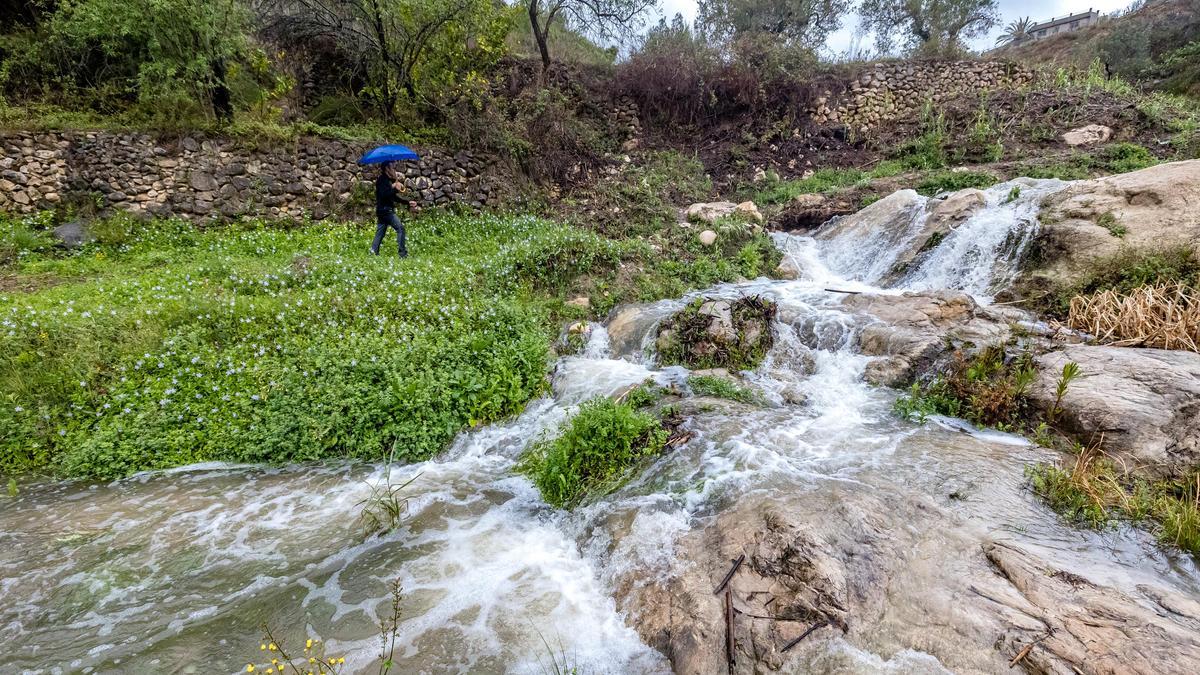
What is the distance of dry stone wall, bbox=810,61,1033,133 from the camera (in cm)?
1711

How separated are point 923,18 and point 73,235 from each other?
3523 cm

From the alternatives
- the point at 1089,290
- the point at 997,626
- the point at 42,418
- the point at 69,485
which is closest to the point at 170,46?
the point at 42,418

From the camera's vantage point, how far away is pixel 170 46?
34.1ft

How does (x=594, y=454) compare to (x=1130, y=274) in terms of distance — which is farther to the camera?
(x=1130, y=274)

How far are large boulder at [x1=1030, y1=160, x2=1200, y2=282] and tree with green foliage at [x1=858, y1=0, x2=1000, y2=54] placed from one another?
2157 cm

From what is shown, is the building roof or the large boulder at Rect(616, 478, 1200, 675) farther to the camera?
the building roof

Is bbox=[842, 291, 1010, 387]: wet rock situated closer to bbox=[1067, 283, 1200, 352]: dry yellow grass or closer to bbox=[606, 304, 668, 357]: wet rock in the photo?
bbox=[1067, 283, 1200, 352]: dry yellow grass

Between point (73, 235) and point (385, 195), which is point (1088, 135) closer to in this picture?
point (385, 195)

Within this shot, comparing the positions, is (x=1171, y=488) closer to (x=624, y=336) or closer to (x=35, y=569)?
(x=624, y=336)

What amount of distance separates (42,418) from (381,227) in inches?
213

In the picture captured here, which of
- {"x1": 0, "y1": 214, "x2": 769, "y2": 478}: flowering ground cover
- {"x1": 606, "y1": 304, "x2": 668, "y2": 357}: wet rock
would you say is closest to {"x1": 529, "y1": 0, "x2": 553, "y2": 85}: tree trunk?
{"x1": 0, "y1": 214, "x2": 769, "y2": 478}: flowering ground cover

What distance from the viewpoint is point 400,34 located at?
1254 cm

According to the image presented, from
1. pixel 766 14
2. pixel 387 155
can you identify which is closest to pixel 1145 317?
pixel 387 155

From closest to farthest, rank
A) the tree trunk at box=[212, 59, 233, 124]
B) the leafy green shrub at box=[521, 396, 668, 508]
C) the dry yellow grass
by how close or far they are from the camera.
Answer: the leafy green shrub at box=[521, 396, 668, 508]
the dry yellow grass
the tree trunk at box=[212, 59, 233, 124]
